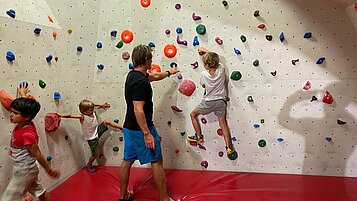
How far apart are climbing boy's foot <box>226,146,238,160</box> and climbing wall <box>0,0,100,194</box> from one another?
1.64m

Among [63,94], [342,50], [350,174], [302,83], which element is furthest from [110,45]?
[350,174]

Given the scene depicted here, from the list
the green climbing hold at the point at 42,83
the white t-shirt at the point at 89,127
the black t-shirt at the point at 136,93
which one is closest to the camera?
the black t-shirt at the point at 136,93

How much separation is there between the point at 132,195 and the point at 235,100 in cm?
142

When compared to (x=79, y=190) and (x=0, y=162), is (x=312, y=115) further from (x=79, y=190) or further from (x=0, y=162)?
(x=0, y=162)

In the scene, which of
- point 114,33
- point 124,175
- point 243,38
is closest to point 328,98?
point 243,38

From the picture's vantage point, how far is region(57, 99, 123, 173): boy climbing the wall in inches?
137

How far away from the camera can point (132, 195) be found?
10.2 ft

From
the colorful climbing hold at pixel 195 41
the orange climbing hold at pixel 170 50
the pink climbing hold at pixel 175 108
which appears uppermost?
the colorful climbing hold at pixel 195 41

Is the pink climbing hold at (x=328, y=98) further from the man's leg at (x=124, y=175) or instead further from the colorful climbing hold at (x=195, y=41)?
the man's leg at (x=124, y=175)

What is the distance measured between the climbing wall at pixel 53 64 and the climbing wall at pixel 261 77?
0.24 metres

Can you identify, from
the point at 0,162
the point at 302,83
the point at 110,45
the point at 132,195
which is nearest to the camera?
the point at 0,162

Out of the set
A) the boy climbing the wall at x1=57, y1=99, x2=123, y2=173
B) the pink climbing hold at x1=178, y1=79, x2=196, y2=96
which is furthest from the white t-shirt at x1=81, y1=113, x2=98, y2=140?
the pink climbing hold at x1=178, y1=79, x2=196, y2=96

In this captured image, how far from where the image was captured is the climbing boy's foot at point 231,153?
350 cm

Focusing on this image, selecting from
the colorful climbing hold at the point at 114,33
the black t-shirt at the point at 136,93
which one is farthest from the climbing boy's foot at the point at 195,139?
the colorful climbing hold at the point at 114,33
